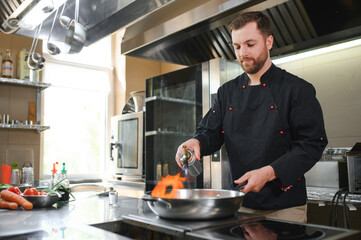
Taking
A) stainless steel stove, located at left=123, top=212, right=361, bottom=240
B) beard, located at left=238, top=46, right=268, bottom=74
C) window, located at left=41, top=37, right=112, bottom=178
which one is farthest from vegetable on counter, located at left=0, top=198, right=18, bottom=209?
window, located at left=41, top=37, right=112, bottom=178

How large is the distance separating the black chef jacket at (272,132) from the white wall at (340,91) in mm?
933

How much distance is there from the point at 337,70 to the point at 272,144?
1.14 m

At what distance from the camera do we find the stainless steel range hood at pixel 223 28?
5.82 feet

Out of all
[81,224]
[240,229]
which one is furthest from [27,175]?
[240,229]

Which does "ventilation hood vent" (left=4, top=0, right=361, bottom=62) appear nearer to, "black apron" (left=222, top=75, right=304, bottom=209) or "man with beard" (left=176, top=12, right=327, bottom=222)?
"man with beard" (left=176, top=12, right=327, bottom=222)

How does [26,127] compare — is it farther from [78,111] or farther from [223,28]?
[223,28]

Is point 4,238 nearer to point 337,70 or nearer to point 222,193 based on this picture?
point 222,193

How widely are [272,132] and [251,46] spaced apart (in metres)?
0.36

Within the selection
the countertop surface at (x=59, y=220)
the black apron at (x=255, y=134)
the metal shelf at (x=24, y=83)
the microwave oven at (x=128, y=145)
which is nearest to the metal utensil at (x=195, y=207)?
the countertop surface at (x=59, y=220)

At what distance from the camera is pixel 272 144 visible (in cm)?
134

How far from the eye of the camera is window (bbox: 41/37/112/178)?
4070 mm

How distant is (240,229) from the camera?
86 cm

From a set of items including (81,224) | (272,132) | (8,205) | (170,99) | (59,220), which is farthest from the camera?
(170,99)

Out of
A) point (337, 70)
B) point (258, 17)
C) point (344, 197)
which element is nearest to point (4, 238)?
point (258, 17)
